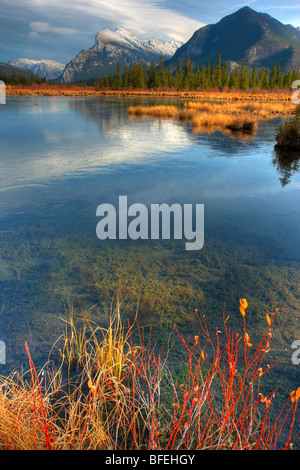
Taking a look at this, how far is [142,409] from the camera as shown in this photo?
263 centimetres

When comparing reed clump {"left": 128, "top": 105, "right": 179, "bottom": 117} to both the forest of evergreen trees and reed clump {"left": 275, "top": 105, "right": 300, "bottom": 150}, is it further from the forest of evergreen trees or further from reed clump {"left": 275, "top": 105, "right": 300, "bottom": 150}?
the forest of evergreen trees

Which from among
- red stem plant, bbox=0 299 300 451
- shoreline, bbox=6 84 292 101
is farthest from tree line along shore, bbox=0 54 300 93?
red stem plant, bbox=0 299 300 451

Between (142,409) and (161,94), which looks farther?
(161,94)

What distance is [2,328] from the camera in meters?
3.60

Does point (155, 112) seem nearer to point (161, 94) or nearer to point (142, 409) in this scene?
point (142, 409)

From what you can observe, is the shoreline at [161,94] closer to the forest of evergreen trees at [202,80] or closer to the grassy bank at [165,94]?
the grassy bank at [165,94]

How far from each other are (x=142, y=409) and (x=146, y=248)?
11.0ft

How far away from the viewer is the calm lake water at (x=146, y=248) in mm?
3939

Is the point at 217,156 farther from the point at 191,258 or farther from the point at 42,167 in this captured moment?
the point at 191,258

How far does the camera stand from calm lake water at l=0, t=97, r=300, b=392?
3939 millimetres

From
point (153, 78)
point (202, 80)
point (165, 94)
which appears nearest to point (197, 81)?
point (202, 80)

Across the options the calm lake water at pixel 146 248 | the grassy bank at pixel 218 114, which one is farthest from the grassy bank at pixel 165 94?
the calm lake water at pixel 146 248
